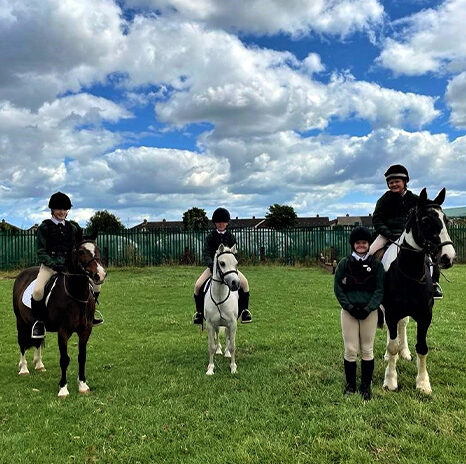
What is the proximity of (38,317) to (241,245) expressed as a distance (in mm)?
22114

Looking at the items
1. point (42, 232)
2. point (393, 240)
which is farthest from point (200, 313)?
point (393, 240)

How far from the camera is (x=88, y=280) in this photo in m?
6.51

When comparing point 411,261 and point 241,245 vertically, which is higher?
point 411,261

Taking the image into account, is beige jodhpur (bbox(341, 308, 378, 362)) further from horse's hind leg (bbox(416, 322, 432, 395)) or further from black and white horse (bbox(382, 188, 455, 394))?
horse's hind leg (bbox(416, 322, 432, 395))

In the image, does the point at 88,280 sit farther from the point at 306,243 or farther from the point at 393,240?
the point at 306,243

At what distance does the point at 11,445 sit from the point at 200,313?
3.87m

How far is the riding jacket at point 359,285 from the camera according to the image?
5582 millimetres

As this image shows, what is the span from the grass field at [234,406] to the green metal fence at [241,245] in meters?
17.5

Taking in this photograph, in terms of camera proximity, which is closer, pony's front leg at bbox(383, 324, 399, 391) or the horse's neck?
the horse's neck

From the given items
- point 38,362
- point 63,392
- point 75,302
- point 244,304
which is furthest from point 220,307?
point 38,362

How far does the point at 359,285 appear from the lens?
5672 mm

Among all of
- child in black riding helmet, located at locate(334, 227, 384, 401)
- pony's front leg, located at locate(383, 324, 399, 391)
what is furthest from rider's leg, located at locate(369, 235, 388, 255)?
pony's front leg, located at locate(383, 324, 399, 391)

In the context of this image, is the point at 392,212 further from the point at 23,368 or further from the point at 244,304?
the point at 23,368

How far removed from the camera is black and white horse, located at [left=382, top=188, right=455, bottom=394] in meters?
5.34
